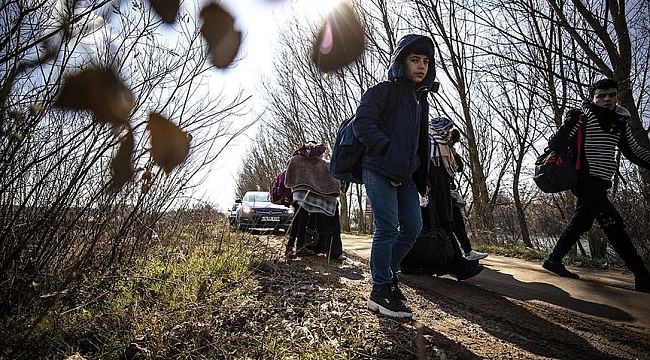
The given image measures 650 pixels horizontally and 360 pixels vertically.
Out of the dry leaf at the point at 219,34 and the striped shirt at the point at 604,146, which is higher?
the dry leaf at the point at 219,34

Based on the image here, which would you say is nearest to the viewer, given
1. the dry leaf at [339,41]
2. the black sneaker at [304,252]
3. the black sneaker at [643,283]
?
the black sneaker at [643,283]

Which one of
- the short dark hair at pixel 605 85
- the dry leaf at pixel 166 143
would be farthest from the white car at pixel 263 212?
the short dark hair at pixel 605 85

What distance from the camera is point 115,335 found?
→ 249cm

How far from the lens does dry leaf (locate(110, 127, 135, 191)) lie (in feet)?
10.7

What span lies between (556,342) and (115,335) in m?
2.57

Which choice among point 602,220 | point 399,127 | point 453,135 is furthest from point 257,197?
point 399,127

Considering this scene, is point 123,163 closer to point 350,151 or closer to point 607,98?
point 350,151

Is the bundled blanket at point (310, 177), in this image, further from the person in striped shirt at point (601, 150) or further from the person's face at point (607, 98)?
the person's face at point (607, 98)

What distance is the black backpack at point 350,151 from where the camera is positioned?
2.99 metres

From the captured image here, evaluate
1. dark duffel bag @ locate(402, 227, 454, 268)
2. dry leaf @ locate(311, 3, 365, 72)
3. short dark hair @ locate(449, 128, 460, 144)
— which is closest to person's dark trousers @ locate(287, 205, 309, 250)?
dark duffel bag @ locate(402, 227, 454, 268)

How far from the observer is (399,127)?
289cm

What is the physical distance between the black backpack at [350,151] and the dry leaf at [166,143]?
1.55 meters

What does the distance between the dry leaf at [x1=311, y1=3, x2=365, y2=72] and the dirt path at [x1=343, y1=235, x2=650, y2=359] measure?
10410 mm

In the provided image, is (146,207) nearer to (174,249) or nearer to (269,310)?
(174,249)
